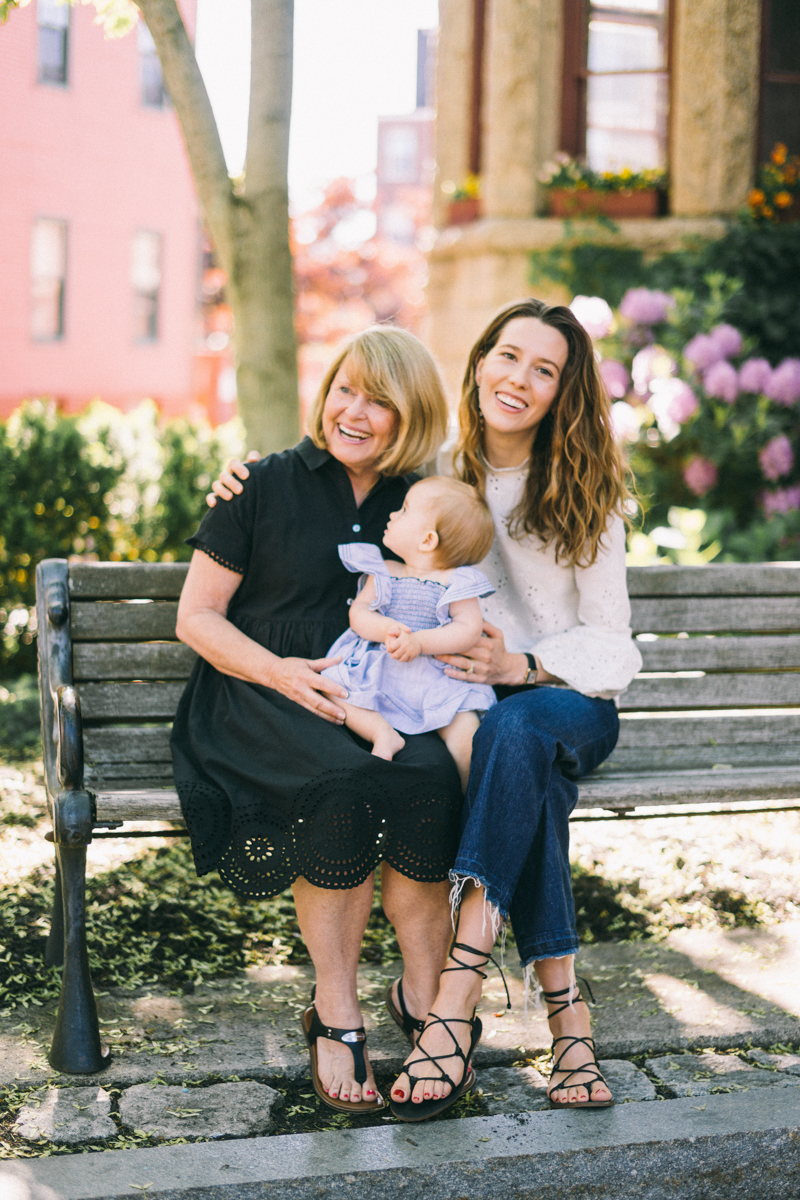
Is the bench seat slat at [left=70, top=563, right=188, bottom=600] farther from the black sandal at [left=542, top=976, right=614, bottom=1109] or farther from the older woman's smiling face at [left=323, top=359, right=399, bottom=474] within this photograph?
the black sandal at [left=542, top=976, right=614, bottom=1109]

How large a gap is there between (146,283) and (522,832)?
62.1ft

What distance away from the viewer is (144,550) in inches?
265

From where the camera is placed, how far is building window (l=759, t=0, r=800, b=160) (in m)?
8.22

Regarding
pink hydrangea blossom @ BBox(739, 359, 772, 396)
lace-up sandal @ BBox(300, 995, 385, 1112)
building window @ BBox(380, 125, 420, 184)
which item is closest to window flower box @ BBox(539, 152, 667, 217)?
pink hydrangea blossom @ BBox(739, 359, 772, 396)

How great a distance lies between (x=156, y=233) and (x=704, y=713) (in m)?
18.0

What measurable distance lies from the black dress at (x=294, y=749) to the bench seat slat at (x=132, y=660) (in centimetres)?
27

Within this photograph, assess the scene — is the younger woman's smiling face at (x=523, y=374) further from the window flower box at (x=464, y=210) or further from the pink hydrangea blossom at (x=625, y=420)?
the window flower box at (x=464, y=210)

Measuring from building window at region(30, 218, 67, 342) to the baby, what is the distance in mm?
16038

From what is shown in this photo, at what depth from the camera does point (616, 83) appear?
8.45 metres

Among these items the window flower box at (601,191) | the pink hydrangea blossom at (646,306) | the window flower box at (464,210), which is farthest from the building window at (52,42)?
the pink hydrangea blossom at (646,306)

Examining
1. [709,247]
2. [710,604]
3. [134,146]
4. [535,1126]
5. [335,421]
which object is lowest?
[535,1126]

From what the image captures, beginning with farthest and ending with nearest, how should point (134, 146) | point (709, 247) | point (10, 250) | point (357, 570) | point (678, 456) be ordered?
point (134, 146), point (10, 250), point (709, 247), point (678, 456), point (357, 570)

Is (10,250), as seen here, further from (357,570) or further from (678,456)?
(357,570)

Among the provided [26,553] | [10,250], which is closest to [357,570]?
[26,553]
